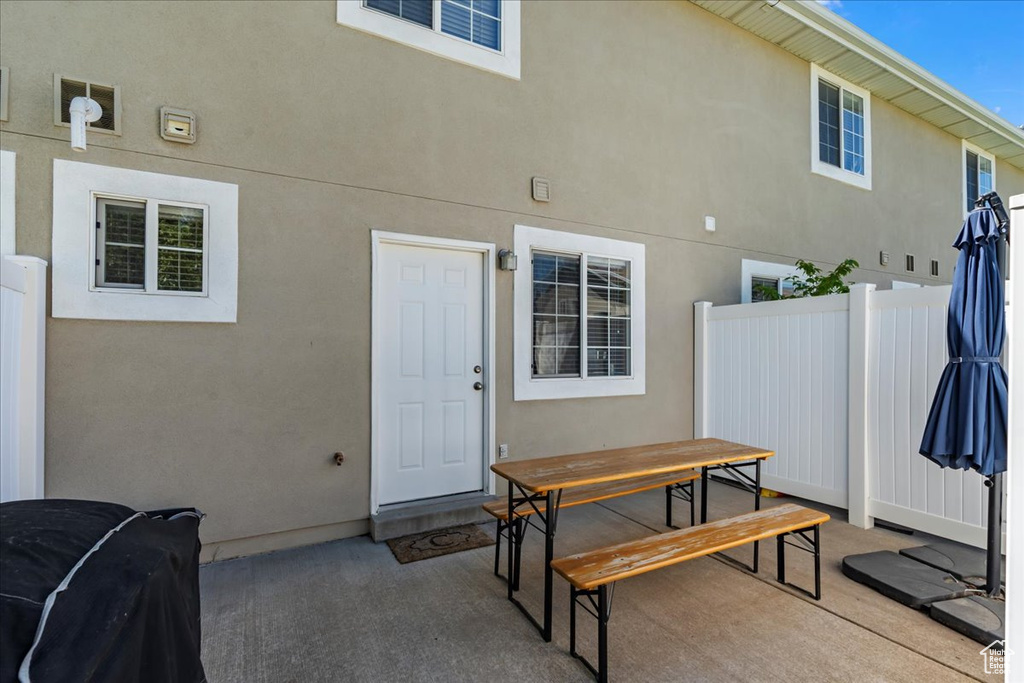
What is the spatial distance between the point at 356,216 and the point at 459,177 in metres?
0.98

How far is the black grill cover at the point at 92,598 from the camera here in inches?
37.0

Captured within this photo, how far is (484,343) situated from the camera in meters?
4.28

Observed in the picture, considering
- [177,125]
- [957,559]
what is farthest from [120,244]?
[957,559]

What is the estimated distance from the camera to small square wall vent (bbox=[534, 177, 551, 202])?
448cm

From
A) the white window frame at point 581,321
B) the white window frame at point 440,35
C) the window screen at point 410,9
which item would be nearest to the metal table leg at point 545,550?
the white window frame at point 581,321

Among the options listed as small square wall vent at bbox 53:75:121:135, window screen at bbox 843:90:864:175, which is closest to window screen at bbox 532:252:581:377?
small square wall vent at bbox 53:75:121:135

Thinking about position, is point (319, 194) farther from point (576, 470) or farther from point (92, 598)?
point (92, 598)

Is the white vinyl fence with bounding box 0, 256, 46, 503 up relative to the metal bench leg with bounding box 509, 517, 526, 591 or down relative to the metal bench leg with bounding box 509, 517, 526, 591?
up

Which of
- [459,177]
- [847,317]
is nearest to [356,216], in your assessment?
[459,177]

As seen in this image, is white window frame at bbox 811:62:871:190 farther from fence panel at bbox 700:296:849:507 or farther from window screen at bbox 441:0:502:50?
window screen at bbox 441:0:502:50

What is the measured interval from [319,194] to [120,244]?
1284 millimetres

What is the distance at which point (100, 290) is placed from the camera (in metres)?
2.95

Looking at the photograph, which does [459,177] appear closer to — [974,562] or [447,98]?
[447,98]

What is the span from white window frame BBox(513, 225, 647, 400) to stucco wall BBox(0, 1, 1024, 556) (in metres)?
0.11
